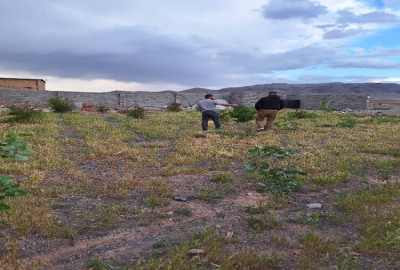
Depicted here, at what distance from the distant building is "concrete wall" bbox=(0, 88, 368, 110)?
1210 centimetres

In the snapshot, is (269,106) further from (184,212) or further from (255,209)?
(184,212)

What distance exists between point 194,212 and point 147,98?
29900 millimetres

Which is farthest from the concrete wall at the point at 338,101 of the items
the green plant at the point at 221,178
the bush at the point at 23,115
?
the green plant at the point at 221,178

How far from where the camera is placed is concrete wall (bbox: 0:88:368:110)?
30.6 meters

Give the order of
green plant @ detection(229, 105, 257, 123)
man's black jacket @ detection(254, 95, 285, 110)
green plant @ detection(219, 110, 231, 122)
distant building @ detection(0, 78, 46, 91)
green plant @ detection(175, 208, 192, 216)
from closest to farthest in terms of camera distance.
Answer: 1. green plant @ detection(175, 208, 192, 216)
2. man's black jacket @ detection(254, 95, 285, 110)
3. green plant @ detection(229, 105, 257, 123)
4. green plant @ detection(219, 110, 231, 122)
5. distant building @ detection(0, 78, 46, 91)

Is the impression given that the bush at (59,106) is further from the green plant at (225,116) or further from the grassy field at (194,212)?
the grassy field at (194,212)

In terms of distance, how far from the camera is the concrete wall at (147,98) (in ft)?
100

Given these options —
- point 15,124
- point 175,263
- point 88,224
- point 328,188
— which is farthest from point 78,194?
point 15,124

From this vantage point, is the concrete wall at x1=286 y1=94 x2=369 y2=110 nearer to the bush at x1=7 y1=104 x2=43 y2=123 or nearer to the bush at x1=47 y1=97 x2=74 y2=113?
the bush at x1=47 y1=97 x2=74 y2=113

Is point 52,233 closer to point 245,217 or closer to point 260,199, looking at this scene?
point 245,217

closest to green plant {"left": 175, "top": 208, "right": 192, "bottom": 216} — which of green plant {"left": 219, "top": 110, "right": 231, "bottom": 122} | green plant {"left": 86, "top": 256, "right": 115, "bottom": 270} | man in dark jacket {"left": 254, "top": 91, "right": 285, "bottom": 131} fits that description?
green plant {"left": 86, "top": 256, "right": 115, "bottom": 270}

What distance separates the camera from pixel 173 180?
675 cm

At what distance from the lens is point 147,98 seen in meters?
34.6

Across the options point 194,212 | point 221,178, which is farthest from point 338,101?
point 194,212
